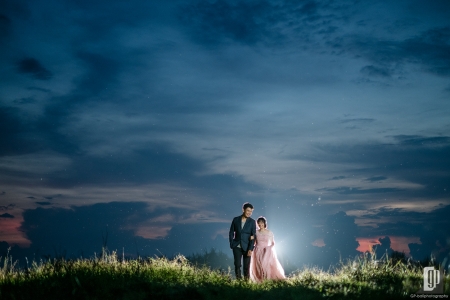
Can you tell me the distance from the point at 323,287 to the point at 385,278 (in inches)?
120

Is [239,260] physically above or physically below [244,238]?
below

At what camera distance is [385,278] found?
14.1 metres

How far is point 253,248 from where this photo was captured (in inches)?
650

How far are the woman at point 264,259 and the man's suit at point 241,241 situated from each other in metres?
0.47

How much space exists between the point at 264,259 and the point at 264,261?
0.08m

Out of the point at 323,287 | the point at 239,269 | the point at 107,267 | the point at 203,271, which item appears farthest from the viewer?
the point at 239,269

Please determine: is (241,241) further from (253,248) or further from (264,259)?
(264,259)

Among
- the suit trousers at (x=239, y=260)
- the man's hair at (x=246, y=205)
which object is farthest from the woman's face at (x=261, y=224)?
the suit trousers at (x=239, y=260)

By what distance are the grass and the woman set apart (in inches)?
42.4

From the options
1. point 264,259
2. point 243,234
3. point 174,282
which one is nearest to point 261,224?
point 243,234

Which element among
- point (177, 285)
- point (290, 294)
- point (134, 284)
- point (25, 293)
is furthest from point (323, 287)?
point (25, 293)

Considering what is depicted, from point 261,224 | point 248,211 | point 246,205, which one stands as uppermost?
point 246,205

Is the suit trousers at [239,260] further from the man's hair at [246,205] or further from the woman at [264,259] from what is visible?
the man's hair at [246,205]

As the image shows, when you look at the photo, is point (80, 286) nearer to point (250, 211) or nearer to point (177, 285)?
point (177, 285)
